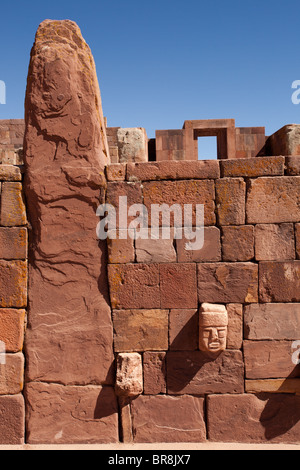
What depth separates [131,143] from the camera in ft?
22.6

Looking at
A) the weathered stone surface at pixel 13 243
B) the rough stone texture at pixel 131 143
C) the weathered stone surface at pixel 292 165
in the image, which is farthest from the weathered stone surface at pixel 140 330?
the rough stone texture at pixel 131 143

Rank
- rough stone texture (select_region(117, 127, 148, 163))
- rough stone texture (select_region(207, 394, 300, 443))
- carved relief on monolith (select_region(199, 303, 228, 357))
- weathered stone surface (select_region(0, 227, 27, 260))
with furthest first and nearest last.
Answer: rough stone texture (select_region(117, 127, 148, 163)), weathered stone surface (select_region(0, 227, 27, 260)), rough stone texture (select_region(207, 394, 300, 443)), carved relief on monolith (select_region(199, 303, 228, 357))

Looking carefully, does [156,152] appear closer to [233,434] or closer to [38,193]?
[38,193]

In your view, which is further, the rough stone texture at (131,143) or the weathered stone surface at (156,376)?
the rough stone texture at (131,143)

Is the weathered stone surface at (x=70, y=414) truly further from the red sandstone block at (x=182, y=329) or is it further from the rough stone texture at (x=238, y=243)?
the rough stone texture at (x=238, y=243)

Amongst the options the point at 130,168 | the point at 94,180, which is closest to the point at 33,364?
the point at 94,180

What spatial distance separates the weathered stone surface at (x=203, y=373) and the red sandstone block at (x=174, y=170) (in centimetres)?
214

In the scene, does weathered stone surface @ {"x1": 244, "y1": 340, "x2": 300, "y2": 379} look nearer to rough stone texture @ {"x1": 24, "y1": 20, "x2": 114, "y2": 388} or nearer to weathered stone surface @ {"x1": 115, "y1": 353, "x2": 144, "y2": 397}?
weathered stone surface @ {"x1": 115, "y1": 353, "x2": 144, "y2": 397}

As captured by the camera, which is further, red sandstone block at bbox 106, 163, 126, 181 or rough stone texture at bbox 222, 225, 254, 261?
red sandstone block at bbox 106, 163, 126, 181

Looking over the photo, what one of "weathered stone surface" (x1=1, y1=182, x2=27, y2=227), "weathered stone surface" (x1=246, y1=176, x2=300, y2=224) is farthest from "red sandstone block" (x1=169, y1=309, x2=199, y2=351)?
"weathered stone surface" (x1=1, y1=182, x2=27, y2=227)

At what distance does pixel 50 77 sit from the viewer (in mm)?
4480

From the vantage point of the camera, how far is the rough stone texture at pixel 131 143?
6.84 m

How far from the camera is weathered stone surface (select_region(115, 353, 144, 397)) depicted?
4.41 m

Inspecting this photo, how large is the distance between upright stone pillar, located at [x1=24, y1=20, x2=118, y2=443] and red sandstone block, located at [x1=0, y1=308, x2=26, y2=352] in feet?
0.43
